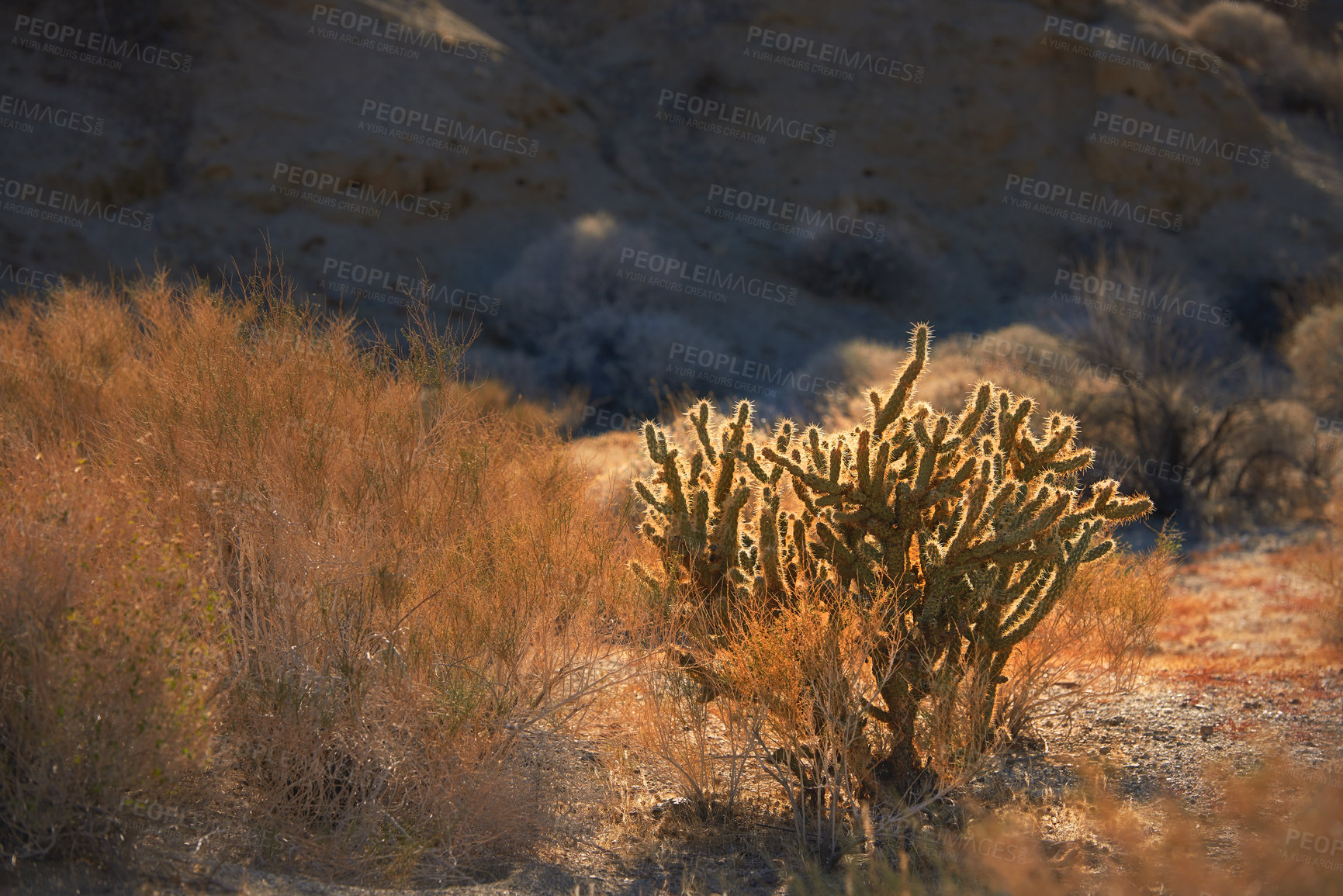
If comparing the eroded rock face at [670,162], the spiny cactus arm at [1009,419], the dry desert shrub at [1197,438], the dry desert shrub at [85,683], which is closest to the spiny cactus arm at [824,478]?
the spiny cactus arm at [1009,419]

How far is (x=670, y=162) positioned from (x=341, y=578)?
842 inches

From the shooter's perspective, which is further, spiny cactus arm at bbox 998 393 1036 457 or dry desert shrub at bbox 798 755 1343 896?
spiny cactus arm at bbox 998 393 1036 457

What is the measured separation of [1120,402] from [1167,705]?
9.53 meters

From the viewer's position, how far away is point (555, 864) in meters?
4.05

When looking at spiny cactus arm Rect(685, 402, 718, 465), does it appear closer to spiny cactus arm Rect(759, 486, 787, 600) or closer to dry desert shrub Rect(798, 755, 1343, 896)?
spiny cactus arm Rect(759, 486, 787, 600)

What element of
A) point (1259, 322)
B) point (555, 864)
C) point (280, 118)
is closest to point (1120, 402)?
point (1259, 322)

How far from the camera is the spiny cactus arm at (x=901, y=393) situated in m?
4.59

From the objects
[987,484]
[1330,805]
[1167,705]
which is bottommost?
[1167,705]

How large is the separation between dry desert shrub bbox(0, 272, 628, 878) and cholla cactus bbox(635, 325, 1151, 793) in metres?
0.84

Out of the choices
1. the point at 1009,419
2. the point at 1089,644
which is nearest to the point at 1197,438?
the point at 1089,644

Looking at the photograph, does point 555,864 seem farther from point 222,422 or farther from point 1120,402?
point 1120,402

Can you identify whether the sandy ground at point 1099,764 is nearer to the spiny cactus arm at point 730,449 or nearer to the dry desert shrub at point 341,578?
the dry desert shrub at point 341,578

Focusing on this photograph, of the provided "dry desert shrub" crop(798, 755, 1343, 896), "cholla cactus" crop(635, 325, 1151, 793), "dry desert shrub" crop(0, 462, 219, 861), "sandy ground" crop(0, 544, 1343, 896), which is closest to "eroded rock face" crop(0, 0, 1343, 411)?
"sandy ground" crop(0, 544, 1343, 896)

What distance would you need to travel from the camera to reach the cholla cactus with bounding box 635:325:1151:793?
4312 mm
